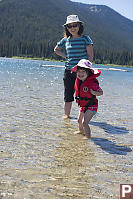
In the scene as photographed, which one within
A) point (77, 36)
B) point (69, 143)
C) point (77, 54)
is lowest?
point (69, 143)

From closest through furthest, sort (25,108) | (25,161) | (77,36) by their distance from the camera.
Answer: (25,161)
(77,36)
(25,108)

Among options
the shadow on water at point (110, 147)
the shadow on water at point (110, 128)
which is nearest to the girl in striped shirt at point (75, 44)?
the shadow on water at point (110, 128)

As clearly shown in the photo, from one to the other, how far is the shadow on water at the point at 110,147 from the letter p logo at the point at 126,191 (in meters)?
1.49

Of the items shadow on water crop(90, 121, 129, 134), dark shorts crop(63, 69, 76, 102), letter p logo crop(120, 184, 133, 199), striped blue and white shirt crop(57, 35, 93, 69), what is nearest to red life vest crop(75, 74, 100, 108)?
shadow on water crop(90, 121, 129, 134)

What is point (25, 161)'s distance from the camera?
4.45 metres

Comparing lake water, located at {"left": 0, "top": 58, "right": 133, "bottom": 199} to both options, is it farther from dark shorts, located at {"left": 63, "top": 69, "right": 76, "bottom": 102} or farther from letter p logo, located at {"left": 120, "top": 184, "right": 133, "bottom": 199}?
dark shorts, located at {"left": 63, "top": 69, "right": 76, "bottom": 102}

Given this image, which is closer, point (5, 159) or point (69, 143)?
point (5, 159)

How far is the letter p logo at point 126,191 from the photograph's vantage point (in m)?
3.47

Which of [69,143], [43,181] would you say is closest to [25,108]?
[69,143]

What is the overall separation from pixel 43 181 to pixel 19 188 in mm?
391

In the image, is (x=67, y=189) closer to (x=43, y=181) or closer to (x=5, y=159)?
(x=43, y=181)

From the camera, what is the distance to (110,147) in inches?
224

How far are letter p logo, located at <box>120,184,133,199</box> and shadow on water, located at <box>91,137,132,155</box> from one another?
1493 millimetres

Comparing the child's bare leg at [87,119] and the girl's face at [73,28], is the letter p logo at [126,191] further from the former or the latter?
the girl's face at [73,28]
